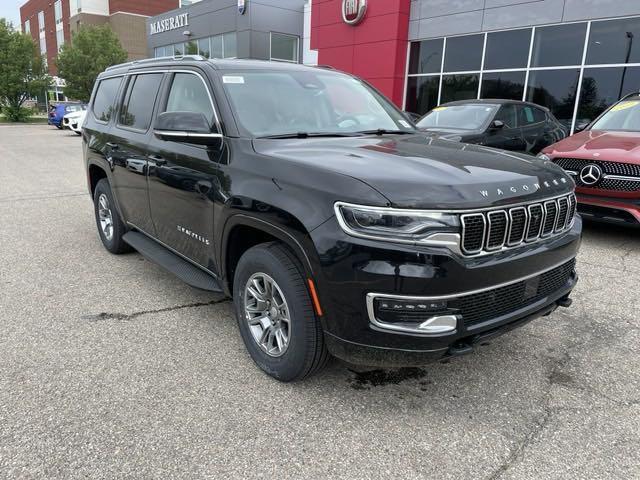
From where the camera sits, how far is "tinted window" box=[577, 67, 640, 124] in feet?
43.3

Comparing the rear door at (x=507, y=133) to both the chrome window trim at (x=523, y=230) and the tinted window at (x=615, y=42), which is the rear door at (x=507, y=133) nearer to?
the chrome window trim at (x=523, y=230)

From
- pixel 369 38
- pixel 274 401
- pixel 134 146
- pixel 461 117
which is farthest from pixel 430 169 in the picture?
pixel 369 38

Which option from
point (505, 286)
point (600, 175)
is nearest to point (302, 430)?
point (505, 286)

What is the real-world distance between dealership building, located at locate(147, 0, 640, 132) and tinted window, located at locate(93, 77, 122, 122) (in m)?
13.0

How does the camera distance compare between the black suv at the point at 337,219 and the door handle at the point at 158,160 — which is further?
the door handle at the point at 158,160

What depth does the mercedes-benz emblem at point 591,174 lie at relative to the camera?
19.4ft

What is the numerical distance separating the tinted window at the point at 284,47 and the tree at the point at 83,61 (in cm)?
1829

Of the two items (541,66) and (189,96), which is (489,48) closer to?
(541,66)

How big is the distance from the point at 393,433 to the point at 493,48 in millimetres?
16434

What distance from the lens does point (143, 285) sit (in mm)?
4637

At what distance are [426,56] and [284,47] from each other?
13.2 meters

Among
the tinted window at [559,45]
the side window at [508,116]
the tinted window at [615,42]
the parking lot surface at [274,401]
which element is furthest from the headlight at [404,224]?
the tinted window at [559,45]

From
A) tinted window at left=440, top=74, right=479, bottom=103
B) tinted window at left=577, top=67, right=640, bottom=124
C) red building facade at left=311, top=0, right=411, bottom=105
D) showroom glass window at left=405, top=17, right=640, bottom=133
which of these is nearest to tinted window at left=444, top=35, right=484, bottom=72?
showroom glass window at left=405, top=17, right=640, bottom=133

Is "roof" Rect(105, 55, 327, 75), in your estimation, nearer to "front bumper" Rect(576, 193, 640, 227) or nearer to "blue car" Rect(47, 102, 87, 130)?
"front bumper" Rect(576, 193, 640, 227)
